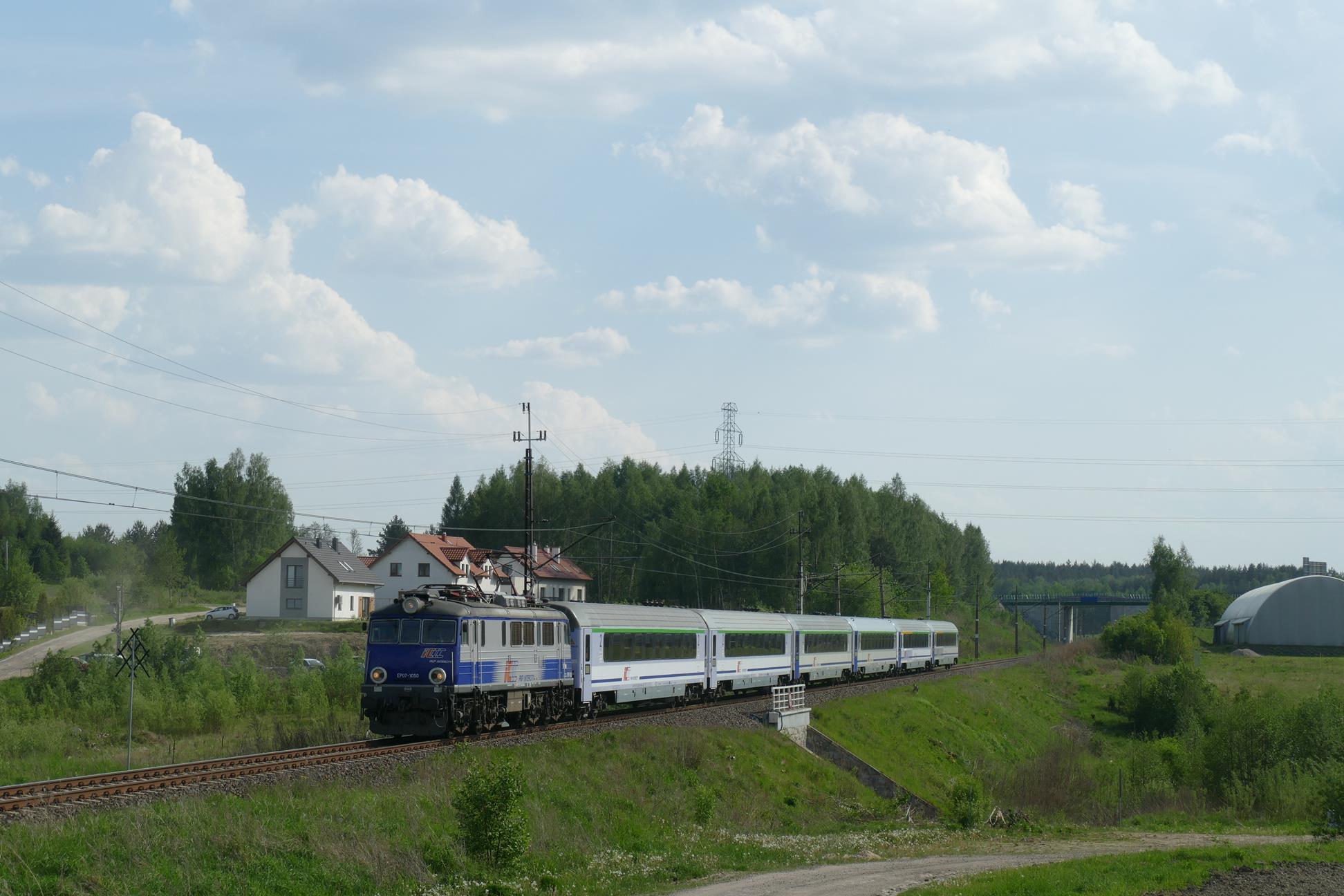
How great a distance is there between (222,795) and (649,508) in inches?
4186

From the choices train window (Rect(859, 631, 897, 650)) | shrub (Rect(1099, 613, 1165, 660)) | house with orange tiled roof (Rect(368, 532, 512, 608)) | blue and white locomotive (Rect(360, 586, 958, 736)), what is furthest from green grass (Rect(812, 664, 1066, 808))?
house with orange tiled roof (Rect(368, 532, 512, 608))

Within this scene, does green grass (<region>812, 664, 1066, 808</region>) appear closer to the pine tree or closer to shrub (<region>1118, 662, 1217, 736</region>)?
shrub (<region>1118, 662, 1217, 736</region>)

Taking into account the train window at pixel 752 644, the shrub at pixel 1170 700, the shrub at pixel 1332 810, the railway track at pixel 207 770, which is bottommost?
the shrub at pixel 1170 700

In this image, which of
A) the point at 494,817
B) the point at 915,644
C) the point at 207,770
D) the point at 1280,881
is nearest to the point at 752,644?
the point at 207,770

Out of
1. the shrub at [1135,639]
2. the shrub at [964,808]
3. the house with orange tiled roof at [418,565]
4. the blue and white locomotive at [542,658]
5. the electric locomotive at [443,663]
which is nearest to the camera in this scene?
the electric locomotive at [443,663]

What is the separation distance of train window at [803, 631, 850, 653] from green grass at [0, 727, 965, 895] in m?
19.6

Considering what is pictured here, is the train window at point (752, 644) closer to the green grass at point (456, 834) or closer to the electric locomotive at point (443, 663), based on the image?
the green grass at point (456, 834)

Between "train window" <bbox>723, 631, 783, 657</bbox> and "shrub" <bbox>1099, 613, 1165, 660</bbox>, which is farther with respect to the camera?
"shrub" <bbox>1099, 613, 1165, 660</bbox>

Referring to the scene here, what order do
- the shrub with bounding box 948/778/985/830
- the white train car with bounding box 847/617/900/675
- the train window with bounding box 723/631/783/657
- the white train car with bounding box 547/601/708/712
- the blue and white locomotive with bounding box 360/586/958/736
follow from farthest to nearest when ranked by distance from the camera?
the white train car with bounding box 847/617/900/675 < the train window with bounding box 723/631/783/657 < the white train car with bounding box 547/601/708/712 < the shrub with bounding box 948/778/985/830 < the blue and white locomotive with bounding box 360/586/958/736

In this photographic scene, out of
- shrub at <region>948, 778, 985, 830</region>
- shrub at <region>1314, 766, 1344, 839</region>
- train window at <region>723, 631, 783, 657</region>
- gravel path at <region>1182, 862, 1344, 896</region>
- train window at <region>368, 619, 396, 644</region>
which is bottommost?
shrub at <region>948, 778, 985, 830</region>

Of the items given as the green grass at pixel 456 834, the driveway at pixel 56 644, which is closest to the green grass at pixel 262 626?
the driveway at pixel 56 644

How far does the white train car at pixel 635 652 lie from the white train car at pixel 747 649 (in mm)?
1003

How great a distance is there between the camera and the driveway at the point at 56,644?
55875 mm

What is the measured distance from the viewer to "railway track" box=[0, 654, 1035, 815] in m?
19.9
